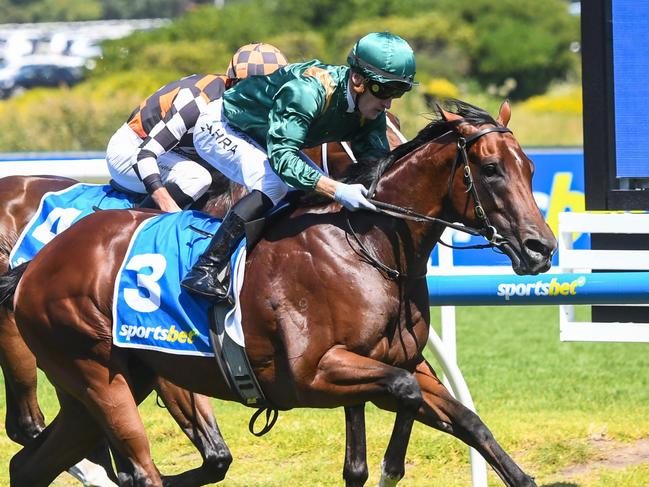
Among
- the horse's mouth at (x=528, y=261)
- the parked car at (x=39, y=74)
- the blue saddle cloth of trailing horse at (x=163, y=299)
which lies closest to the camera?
the horse's mouth at (x=528, y=261)

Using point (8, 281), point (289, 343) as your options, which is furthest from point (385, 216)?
point (8, 281)

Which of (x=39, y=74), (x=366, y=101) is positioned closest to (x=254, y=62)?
(x=366, y=101)

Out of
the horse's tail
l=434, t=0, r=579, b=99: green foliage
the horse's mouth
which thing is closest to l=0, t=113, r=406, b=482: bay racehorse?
the horse's tail

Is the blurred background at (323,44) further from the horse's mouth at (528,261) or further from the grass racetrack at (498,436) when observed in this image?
the horse's mouth at (528,261)

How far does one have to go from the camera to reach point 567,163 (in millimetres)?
12664

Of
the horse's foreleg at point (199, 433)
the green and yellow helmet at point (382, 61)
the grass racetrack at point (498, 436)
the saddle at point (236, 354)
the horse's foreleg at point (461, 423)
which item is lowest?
the grass racetrack at point (498, 436)

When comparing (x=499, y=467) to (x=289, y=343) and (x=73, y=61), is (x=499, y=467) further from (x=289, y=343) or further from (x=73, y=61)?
(x=73, y=61)

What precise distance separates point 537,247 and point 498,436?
8.16 ft

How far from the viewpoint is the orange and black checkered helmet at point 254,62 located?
5883mm

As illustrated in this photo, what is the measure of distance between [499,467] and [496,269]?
271 centimetres

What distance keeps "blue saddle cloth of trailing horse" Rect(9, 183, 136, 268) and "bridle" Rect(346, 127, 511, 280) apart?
1.75 m

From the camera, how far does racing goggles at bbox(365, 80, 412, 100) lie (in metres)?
4.46

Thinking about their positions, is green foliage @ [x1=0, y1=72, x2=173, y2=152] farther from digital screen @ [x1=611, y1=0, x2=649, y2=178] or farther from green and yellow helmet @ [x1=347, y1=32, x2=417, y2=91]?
green and yellow helmet @ [x1=347, y1=32, x2=417, y2=91]

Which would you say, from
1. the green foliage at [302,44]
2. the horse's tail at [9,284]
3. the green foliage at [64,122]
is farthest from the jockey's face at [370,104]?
the green foliage at [302,44]
